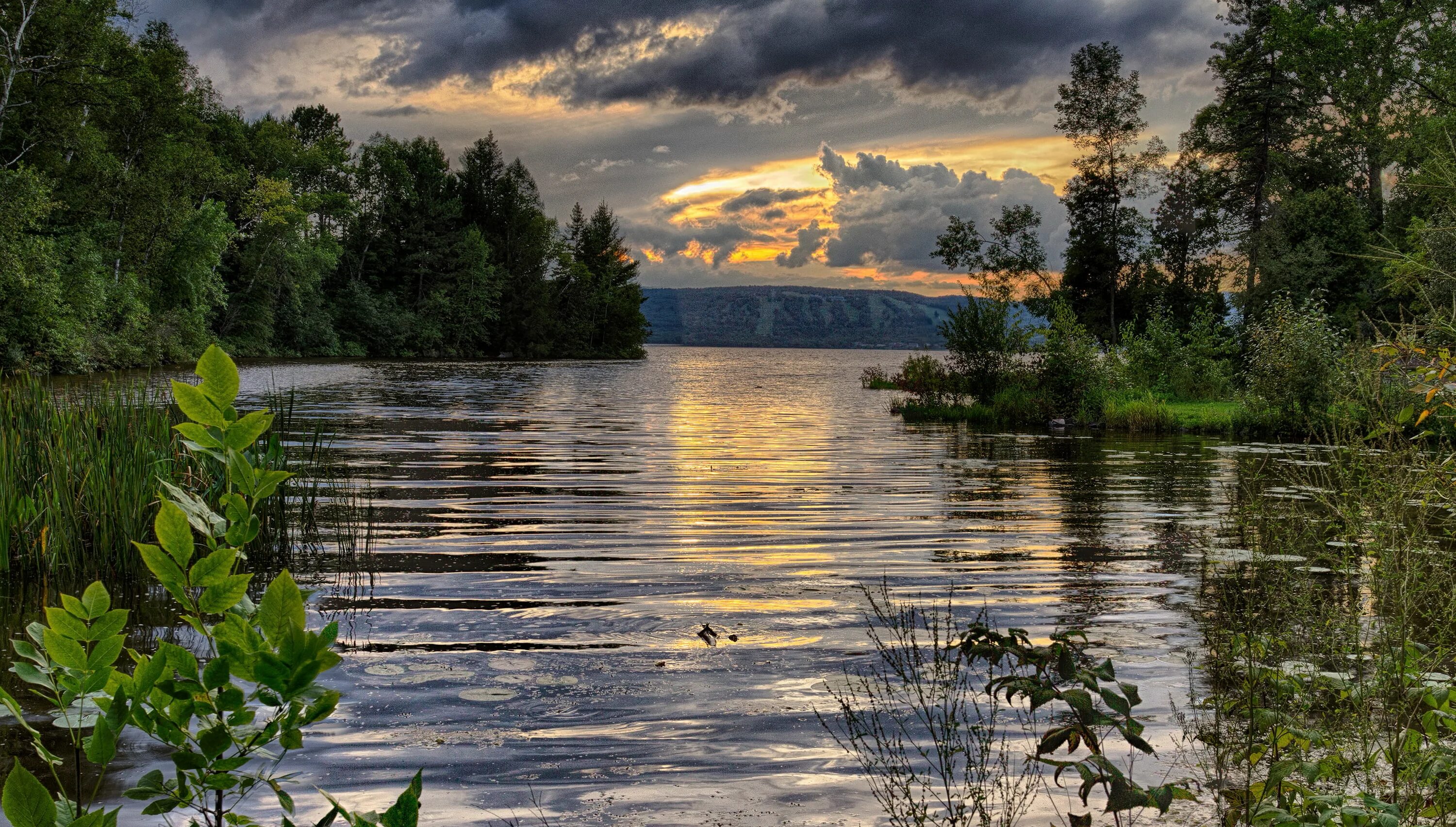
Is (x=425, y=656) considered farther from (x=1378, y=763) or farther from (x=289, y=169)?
(x=289, y=169)

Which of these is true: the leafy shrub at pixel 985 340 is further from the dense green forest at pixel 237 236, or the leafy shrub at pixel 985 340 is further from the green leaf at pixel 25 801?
the green leaf at pixel 25 801

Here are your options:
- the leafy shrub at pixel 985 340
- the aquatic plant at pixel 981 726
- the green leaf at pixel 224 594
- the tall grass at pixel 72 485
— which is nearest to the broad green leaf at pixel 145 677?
the green leaf at pixel 224 594

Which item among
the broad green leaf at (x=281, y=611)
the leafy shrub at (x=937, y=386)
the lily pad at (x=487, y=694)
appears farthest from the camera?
the leafy shrub at (x=937, y=386)

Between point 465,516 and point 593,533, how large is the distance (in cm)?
189

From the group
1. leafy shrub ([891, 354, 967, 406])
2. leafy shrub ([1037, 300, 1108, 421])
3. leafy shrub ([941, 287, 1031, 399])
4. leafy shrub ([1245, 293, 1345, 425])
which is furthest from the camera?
leafy shrub ([891, 354, 967, 406])

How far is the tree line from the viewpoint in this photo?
126ft

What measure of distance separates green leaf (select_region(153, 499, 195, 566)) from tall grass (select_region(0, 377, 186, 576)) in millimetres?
5876

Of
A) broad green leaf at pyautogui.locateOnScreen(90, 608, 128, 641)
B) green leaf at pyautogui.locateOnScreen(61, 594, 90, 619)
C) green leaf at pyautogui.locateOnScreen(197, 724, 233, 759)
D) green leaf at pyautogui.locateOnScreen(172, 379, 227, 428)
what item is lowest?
green leaf at pyautogui.locateOnScreen(197, 724, 233, 759)

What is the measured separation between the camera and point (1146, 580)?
8734 millimetres

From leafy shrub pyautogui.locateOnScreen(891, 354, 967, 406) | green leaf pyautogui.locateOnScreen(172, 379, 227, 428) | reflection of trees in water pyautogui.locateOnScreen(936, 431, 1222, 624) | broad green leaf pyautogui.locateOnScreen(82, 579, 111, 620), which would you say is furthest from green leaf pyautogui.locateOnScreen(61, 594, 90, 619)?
leafy shrub pyautogui.locateOnScreen(891, 354, 967, 406)

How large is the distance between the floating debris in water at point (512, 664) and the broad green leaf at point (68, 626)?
14.8 ft

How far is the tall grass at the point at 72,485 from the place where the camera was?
7.02 metres

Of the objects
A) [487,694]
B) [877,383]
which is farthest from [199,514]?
[877,383]

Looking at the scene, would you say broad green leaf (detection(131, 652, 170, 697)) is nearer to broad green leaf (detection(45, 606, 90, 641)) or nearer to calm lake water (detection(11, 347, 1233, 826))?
broad green leaf (detection(45, 606, 90, 641))
